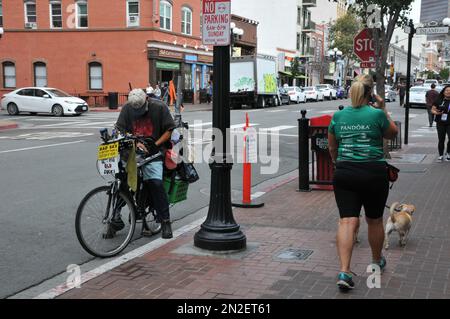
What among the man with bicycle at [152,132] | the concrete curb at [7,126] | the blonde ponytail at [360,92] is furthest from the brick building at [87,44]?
the blonde ponytail at [360,92]

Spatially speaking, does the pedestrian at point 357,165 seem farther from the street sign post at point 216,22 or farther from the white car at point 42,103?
the white car at point 42,103

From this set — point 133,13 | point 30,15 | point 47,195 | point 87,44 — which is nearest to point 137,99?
point 47,195

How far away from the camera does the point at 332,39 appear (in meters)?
74.4

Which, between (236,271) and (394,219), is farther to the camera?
(394,219)

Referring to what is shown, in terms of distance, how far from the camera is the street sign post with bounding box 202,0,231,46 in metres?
5.67

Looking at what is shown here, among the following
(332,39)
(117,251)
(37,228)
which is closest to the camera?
(117,251)

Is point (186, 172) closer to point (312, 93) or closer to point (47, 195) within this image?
point (47, 195)

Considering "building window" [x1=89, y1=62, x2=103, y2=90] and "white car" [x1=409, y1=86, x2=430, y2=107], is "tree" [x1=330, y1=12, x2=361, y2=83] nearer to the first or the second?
"white car" [x1=409, y1=86, x2=430, y2=107]

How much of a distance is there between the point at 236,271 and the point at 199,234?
0.85 m

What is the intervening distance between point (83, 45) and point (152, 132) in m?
33.5

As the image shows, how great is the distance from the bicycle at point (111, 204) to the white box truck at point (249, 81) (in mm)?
28172
